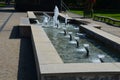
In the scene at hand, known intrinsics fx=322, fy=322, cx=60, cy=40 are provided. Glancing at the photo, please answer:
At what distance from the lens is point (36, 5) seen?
37.1 meters

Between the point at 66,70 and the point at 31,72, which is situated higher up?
the point at 66,70

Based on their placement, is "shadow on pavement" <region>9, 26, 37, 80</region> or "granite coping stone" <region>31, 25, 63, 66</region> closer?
"granite coping stone" <region>31, 25, 63, 66</region>

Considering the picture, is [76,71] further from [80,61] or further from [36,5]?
[36,5]

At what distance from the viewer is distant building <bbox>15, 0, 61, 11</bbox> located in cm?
3691

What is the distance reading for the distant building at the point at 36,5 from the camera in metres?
36.9

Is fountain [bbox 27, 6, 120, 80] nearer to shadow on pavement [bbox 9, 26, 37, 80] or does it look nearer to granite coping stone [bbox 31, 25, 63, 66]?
granite coping stone [bbox 31, 25, 63, 66]

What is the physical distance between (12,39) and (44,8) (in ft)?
82.3

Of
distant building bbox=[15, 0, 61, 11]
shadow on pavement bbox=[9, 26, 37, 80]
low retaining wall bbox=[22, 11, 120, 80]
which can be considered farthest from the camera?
distant building bbox=[15, 0, 61, 11]

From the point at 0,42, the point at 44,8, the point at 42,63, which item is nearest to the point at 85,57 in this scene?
the point at 42,63

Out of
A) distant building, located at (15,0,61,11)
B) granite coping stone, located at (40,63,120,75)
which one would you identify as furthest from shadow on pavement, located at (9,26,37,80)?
distant building, located at (15,0,61,11)

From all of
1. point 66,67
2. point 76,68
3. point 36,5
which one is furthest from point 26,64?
point 36,5

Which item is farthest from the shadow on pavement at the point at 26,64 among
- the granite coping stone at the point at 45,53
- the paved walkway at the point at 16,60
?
the granite coping stone at the point at 45,53

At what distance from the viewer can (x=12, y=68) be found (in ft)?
24.9

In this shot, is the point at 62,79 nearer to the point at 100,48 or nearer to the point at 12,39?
the point at 100,48
